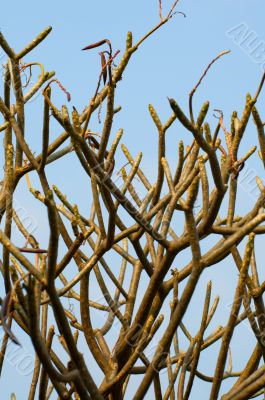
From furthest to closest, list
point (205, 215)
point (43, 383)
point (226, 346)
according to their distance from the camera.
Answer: point (43, 383)
point (205, 215)
point (226, 346)

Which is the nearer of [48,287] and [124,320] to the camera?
[48,287]

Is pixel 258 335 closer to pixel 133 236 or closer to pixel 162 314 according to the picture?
pixel 162 314

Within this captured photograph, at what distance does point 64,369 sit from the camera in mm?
2777

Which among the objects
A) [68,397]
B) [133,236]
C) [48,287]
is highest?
[133,236]

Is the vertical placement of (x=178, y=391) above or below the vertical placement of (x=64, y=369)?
below

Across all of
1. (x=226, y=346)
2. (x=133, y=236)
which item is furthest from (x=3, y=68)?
(x=226, y=346)

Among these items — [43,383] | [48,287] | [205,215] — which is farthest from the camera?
[43,383]

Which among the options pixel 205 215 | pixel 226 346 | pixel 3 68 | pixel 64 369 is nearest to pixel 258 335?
pixel 226 346

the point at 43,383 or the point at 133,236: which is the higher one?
the point at 133,236

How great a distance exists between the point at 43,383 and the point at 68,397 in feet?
0.47

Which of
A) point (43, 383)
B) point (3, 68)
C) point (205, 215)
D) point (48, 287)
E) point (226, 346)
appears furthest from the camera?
point (3, 68)

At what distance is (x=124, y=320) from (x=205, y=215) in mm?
721

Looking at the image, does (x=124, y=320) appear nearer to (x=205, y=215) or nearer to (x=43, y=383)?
(x=43, y=383)

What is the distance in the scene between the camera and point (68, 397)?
8.08 feet
